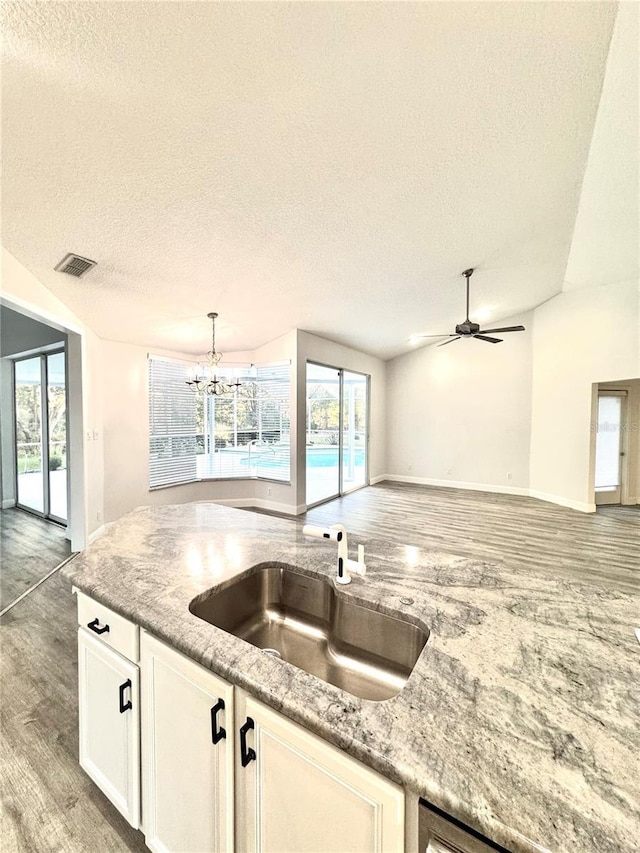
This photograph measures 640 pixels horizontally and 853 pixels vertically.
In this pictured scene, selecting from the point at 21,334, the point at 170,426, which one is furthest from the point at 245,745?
the point at 21,334

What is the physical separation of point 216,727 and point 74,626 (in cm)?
231

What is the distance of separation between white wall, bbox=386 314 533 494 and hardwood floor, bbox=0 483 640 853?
97cm

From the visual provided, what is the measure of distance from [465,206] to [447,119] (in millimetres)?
961

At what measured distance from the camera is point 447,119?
6.71ft

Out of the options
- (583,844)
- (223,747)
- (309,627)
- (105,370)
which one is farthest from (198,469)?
(583,844)

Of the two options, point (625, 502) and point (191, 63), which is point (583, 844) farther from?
point (625, 502)

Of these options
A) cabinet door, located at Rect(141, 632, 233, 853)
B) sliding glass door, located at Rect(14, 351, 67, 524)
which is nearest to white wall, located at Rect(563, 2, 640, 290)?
cabinet door, located at Rect(141, 632, 233, 853)

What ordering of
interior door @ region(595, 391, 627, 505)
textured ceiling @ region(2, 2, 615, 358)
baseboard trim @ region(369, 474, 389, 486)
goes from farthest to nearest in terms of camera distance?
1. baseboard trim @ region(369, 474, 389, 486)
2. interior door @ region(595, 391, 627, 505)
3. textured ceiling @ region(2, 2, 615, 358)

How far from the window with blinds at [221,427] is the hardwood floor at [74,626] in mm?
1333

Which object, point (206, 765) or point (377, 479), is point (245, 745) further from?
point (377, 479)

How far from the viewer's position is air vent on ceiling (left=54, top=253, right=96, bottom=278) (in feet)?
9.14

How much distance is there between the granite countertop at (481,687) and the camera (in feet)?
1.82

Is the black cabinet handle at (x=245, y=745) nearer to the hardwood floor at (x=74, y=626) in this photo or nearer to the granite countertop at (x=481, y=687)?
the granite countertop at (x=481, y=687)

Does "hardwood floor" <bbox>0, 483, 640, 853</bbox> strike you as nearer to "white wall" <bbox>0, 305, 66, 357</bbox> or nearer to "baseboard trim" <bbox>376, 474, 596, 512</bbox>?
"baseboard trim" <bbox>376, 474, 596, 512</bbox>
